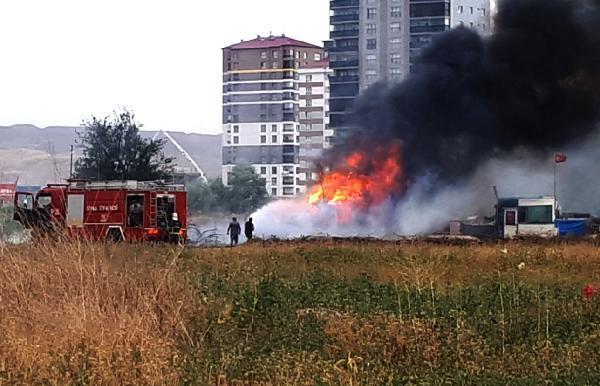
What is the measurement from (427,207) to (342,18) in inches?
2155

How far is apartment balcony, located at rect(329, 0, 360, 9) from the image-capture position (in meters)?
96.9

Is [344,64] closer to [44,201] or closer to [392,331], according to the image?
[44,201]

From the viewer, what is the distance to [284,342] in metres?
12.4

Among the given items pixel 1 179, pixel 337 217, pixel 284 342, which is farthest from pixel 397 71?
pixel 284 342

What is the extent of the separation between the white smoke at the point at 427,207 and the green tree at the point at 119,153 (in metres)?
6.48

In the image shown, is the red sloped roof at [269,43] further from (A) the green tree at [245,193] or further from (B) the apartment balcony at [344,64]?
(A) the green tree at [245,193]

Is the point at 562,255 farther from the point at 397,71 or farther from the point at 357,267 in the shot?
the point at 397,71

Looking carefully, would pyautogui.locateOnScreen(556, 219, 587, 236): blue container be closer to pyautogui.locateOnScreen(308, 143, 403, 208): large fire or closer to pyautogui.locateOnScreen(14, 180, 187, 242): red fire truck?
pyautogui.locateOnScreen(308, 143, 403, 208): large fire

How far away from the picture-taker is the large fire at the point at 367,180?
44031 millimetres

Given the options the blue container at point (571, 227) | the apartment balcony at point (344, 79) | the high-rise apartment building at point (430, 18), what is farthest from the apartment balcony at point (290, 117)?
the blue container at point (571, 227)

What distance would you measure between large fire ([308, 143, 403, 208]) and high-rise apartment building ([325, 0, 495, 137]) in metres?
45.8

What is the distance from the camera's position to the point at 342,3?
9775 centimetres

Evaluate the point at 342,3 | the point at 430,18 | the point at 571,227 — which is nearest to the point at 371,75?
the point at 430,18

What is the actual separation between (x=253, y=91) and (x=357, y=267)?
101225 mm
